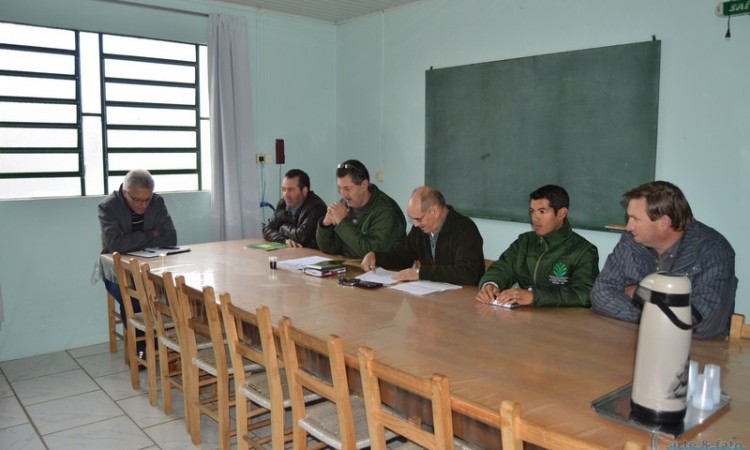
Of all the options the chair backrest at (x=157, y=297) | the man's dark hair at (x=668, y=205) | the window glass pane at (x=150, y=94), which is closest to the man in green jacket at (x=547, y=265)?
the man's dark hair at (x=668, y=205)

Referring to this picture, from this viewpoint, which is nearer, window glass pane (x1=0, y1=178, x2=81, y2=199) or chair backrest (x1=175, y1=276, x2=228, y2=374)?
chair backrest (x1=175, y1=276, x2=228, y2=374)

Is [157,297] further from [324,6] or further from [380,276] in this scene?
[324,6]

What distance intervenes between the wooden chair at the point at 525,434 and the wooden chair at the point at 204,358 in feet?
5.30

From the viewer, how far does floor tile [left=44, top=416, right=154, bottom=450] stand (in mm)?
3084

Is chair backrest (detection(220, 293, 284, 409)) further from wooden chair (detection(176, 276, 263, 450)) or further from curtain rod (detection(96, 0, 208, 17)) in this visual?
curtain rod (detection(96, 0, 208, 17))

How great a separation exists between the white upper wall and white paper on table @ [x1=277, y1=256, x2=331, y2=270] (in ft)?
5.91

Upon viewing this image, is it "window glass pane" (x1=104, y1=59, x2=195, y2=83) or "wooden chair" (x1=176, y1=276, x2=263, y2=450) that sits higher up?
"window glass pane" (x1=104, y1=59, x2=195, y2=83)

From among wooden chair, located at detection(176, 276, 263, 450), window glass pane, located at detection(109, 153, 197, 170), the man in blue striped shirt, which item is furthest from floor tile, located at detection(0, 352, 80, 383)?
the man in blue striped shirt

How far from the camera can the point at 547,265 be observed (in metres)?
2.91

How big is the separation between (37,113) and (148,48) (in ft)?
3.43

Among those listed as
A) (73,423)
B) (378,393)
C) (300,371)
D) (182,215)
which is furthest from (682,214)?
(182,215)

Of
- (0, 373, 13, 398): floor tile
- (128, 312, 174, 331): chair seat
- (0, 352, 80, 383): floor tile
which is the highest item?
(128, 312, 174, 331): chair seat

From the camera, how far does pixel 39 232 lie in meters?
4.56

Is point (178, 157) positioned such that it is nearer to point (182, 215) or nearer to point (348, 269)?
point (182, 215)
